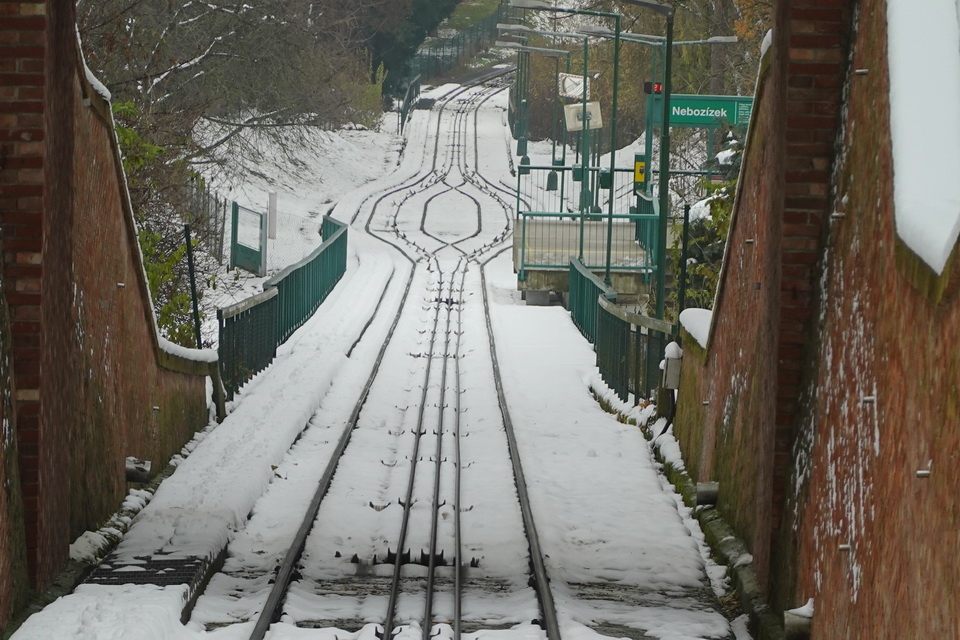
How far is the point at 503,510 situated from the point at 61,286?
16.2ft

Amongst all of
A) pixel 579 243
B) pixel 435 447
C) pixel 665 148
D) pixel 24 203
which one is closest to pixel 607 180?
pixel 579 243

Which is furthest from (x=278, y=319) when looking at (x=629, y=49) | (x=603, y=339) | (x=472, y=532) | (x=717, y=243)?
(x=629, y=49)

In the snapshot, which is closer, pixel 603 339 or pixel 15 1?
pixel 15 1

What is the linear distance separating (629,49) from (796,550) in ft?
164

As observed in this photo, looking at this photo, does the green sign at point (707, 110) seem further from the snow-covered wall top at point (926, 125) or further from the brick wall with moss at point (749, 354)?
the snow-covered wall top at point (926, 125)

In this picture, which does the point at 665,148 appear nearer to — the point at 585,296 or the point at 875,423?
the point at 585,296

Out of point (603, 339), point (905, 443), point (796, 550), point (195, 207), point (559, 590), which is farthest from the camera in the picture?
point (195, 207)

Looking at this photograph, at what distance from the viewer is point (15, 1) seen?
8680mm

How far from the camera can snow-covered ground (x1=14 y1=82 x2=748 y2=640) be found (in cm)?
879

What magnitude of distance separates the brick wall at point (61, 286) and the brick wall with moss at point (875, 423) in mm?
4612

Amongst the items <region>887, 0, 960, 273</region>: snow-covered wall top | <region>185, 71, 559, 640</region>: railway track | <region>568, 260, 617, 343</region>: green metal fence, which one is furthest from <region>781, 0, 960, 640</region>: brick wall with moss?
<region>568, 260, 617, 343</region>: green metal fence

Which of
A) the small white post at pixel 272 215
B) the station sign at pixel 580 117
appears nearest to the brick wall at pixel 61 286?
the station sign at pixel 580 117

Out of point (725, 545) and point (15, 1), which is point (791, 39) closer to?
point (725, 545)

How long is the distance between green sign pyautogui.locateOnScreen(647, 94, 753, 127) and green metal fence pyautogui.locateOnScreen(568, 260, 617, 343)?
3554 mm
